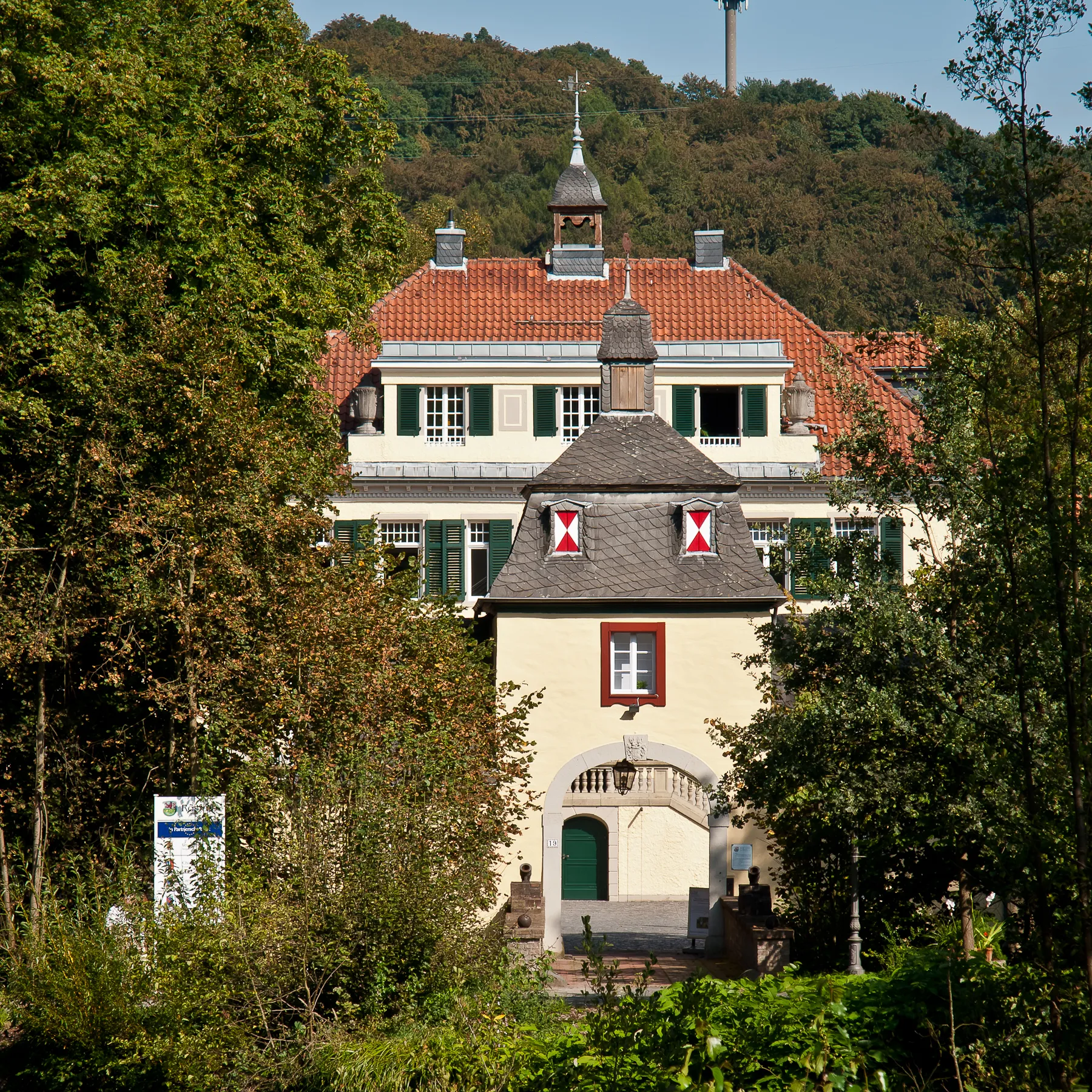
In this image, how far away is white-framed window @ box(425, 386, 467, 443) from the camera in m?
37.4

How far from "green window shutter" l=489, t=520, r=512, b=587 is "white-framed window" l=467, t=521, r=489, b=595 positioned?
240mm

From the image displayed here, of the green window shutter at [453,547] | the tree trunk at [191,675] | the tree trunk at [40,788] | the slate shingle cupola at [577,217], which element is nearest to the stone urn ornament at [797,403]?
the slate shingle cupola at [577,217]

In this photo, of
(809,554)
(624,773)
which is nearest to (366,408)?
(624,773)

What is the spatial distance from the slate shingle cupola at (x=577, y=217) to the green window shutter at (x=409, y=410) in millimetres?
5999

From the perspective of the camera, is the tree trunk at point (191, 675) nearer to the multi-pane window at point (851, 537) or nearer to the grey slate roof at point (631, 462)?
the multi-pane window at point (851, 537)

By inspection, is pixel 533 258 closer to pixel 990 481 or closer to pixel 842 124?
pixel 990 481

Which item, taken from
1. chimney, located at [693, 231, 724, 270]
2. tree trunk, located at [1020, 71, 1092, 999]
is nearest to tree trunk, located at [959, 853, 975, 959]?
tree trunk, located at [1020, 71, 1092, 999]

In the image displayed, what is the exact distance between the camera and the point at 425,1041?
10.4m

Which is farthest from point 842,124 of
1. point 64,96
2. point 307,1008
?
point 307,1008

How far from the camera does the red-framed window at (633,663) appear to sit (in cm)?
2445

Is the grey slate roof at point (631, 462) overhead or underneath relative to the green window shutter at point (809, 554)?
→ overhead

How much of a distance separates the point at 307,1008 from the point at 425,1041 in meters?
1.41

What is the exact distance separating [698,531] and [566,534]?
2200 mm

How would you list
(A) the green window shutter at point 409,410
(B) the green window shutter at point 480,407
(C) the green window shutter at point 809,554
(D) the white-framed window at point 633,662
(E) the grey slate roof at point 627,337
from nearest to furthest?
(C) the green window shutter at point 809,554, (D) the white-framed window at point 633,662, (E) the grey slate roof at point 627,337, (A) the green window shutter at point 409,410, (B) the green window shutter at point 480,407
